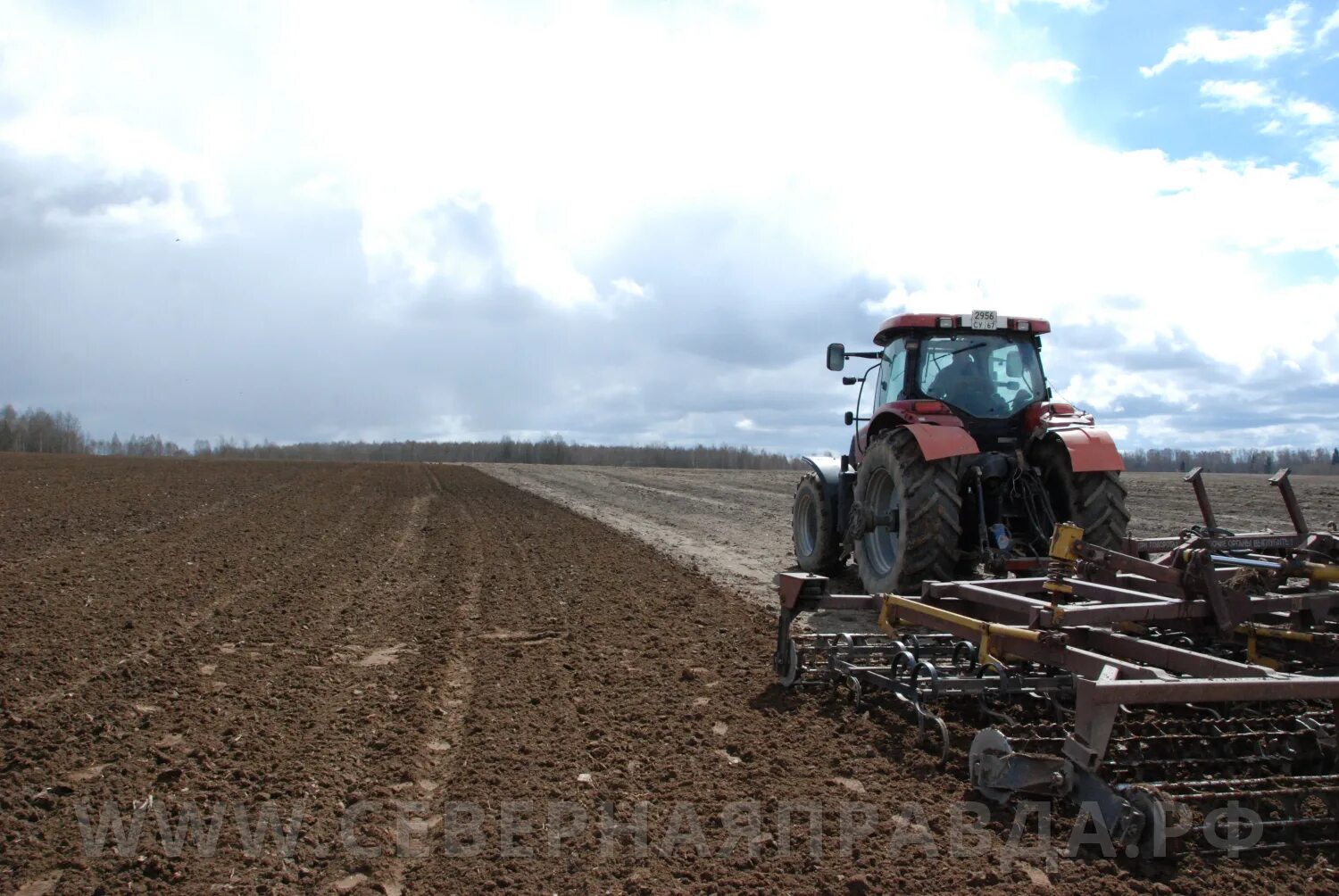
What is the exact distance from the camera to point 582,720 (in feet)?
14.1

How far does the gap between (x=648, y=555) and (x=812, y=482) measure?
8.11ft

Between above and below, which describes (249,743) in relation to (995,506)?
below

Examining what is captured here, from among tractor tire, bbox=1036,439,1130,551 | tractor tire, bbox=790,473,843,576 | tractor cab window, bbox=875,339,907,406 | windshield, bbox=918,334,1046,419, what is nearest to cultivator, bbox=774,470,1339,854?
tractor tire, bbox=1036,439,1130,551

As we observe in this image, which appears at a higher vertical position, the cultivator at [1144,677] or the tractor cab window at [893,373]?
the tractor cab window at [893,373]

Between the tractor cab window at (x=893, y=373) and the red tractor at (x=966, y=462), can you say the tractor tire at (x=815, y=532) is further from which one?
the tractor cab window at (x=893, y=373)

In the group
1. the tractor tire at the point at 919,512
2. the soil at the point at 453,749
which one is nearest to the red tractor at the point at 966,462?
the tractor tire at the point at 919,512

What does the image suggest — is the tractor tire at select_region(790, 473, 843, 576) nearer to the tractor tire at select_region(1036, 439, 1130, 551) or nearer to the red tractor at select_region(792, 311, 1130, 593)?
the red tractor at select_region(792, 311, 1130, 593)

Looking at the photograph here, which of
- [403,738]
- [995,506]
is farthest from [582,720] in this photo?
[995,506]

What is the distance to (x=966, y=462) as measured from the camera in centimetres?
695

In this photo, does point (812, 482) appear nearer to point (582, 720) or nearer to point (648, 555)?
point (648, 555)

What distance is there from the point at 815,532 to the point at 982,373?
217cm

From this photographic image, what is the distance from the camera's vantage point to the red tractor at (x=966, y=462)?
645cm

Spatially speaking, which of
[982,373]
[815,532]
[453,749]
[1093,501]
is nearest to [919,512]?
[1093,501]

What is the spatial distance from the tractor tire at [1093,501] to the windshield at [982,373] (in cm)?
66
